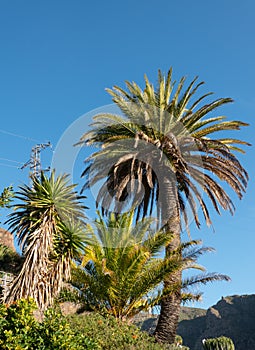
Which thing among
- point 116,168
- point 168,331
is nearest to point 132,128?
point 116,168

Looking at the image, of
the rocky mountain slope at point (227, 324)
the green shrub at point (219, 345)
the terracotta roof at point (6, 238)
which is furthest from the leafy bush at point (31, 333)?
the rocky mountain slope at point (227, 324)

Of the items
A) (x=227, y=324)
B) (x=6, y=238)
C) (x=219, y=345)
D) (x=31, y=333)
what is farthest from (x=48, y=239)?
(x=227, y=324)

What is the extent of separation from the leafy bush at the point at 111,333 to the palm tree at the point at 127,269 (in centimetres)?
183

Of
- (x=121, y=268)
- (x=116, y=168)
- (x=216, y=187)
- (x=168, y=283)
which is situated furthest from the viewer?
(x=216, y=187)

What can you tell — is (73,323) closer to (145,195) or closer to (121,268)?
(121,268)

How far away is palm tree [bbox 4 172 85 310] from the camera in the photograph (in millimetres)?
12523

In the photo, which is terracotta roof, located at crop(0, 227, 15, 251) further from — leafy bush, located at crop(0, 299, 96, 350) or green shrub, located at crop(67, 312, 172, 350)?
leafy bush, located at crop(0, 299, 96, 350)

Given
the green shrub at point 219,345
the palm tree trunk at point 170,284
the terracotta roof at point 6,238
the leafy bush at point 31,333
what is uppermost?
the terracotta roof at point 6,238

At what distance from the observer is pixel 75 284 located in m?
16.7

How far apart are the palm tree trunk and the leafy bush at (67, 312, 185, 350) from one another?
6.51 ft

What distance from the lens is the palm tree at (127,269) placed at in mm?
15031

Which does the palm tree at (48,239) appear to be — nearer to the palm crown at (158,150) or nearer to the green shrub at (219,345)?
the palm crown at (158,150)

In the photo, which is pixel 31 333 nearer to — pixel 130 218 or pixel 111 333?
pixel 111 333

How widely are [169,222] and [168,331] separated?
4.00m
